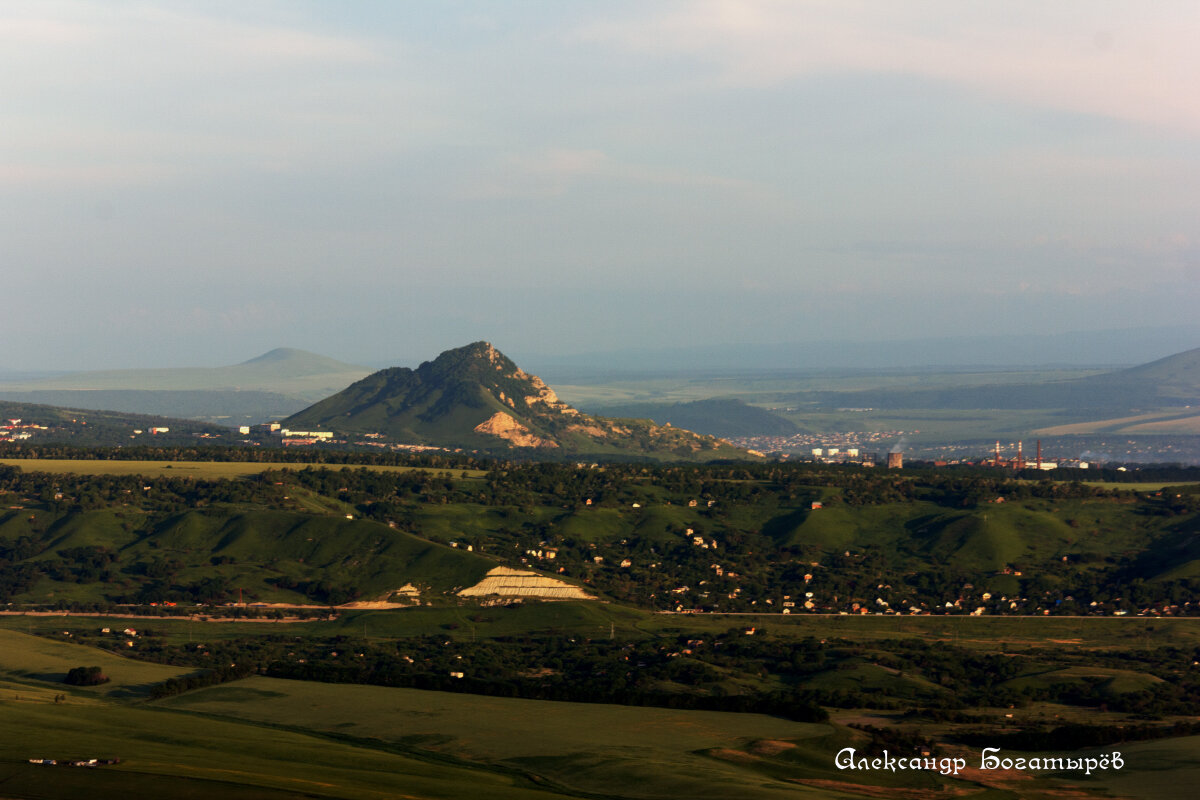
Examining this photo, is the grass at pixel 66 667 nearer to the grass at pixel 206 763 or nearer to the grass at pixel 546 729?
the grass at pixel 546 729

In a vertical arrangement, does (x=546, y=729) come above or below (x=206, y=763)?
below

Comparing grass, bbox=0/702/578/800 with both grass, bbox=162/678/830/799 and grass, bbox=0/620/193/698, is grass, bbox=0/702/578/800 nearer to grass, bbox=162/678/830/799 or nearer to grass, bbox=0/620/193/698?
grass, bbox=162/678/830/799

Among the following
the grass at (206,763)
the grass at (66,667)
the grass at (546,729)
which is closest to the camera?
the grass at (206,763)

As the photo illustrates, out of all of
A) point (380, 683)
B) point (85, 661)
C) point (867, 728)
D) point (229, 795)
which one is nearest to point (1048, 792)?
point (867, 728)

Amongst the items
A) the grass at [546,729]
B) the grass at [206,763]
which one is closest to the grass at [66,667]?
the grass at [546,729]

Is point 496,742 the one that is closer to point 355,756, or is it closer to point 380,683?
point 355,756

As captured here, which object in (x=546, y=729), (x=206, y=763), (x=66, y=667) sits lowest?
(x=66, y=667)

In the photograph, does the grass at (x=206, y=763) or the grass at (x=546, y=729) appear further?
the grass at (x=546, y=729)

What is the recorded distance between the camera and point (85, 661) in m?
157

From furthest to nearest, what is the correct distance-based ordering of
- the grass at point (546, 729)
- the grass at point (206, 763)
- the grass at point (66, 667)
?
the grass at point (66, 667), the grass at point (546, 729), the grass at point (206, 763)

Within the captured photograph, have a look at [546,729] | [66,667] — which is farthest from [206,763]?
[66,667]

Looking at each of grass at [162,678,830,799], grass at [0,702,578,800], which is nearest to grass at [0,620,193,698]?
grass at [162,678,830,799]

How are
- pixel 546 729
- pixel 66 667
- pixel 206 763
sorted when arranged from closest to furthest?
pixel 206 763, pixel 546 729, pixel 66 667

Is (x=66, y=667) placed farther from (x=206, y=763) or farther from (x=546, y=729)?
(x=206, y=763)
